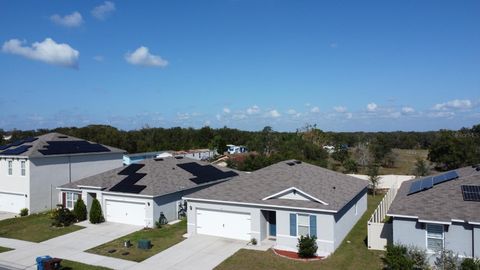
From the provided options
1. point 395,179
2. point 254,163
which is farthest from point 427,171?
point 254,163

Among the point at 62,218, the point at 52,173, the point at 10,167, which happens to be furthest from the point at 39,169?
the point at 62,218

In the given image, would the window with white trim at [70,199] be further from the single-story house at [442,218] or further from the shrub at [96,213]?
the single-story house at [442,218]

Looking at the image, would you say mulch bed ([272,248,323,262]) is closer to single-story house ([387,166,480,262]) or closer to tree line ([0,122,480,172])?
single-story house ([387,166,480,262])

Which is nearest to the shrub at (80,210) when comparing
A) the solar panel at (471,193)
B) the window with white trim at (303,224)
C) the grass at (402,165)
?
the window with white trim at (303,224)

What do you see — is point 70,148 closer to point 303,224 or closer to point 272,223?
point 272,223

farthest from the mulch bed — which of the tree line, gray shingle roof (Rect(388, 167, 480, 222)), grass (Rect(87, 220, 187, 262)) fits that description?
the tree line
